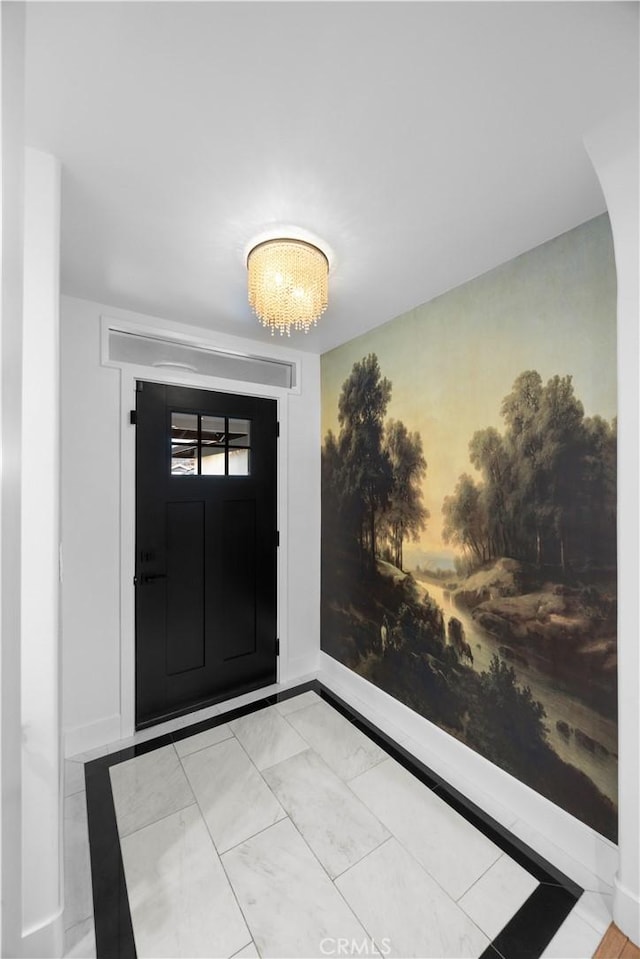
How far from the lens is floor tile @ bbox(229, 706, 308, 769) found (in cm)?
212

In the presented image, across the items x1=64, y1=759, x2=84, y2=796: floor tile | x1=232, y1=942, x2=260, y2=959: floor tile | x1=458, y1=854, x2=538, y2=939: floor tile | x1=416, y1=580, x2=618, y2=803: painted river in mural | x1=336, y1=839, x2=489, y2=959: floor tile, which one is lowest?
x1=64, y1=759, x2=84, y2=796: floor tile

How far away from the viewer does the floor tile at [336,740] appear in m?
2.06

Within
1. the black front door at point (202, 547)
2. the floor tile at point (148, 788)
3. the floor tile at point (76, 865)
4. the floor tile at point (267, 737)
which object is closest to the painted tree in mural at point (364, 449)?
the black front door at point (202, 547)

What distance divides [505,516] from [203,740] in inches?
80.5

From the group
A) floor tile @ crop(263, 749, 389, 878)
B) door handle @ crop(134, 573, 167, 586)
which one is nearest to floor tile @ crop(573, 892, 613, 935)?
floor tile @ crop(263, 749, 389, 878)

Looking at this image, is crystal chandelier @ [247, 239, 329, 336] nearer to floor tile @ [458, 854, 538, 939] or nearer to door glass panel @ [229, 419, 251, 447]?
door glass panel @ [229, 419, 251, 447]

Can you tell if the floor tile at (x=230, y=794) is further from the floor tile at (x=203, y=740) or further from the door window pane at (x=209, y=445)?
the door window pane at (x=209, y=445)

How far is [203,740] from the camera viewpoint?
2.25 m

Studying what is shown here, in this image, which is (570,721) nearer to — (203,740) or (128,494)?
(203,740)

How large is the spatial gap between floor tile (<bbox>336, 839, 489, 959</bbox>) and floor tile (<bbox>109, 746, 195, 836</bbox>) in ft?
2.75

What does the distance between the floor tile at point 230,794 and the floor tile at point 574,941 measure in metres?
1.04

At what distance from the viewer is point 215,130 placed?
116cm

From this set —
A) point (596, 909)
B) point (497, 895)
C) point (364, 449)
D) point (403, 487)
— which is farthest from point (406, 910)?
point (364, 449)

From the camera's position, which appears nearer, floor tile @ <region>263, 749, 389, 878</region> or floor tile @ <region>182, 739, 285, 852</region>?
floor tile @ <region>263, 749, 389, 878</region>
